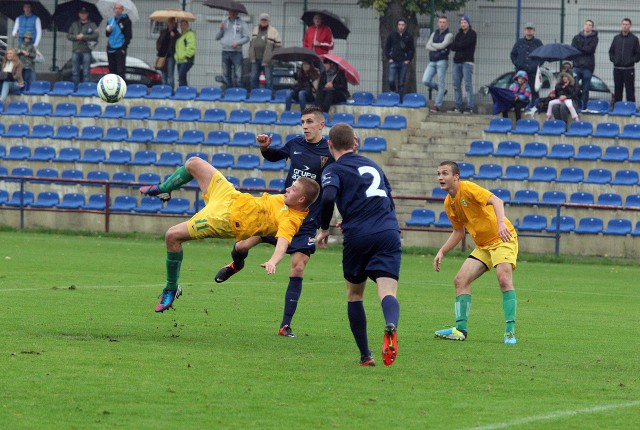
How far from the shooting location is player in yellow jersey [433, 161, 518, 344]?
38.7 ft

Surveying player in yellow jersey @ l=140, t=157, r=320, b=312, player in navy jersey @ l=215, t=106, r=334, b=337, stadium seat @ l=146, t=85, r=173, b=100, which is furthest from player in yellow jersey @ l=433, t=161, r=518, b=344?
stadium seat @ l=146, t=85, r=173, b=100

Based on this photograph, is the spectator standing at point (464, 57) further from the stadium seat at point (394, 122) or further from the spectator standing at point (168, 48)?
the spectator standing at point (168, 48)

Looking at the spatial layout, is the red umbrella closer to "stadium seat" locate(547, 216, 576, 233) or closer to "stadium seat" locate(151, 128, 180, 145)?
"stadium seat" locate(151, 128, 180, 145)

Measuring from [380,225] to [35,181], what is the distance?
19511 millimetres

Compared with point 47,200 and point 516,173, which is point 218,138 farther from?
point 516,173

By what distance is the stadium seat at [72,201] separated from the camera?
90.9 ft

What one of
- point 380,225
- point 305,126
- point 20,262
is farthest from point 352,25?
point 380,225

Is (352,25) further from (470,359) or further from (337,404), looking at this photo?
(337,404)

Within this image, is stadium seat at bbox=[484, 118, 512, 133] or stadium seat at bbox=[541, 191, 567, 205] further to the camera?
stadium seat at bbox=[484, 118, 512, 133]

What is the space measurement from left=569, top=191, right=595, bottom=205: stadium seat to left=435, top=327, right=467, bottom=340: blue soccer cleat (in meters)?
14.1

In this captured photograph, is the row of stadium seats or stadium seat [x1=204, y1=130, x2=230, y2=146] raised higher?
the row of stadium seats

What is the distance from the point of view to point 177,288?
37.6 ft

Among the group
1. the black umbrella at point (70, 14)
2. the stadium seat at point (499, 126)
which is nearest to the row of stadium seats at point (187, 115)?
the stadium seat at point (499, 126)

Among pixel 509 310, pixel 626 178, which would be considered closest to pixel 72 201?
pixel 626 178
